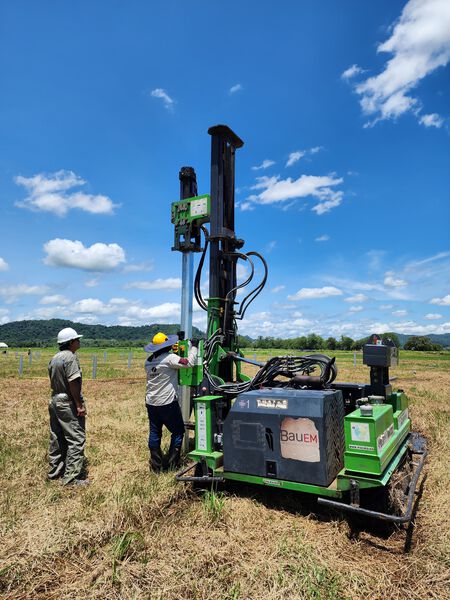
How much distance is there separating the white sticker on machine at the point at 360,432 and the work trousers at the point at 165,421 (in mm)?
2514

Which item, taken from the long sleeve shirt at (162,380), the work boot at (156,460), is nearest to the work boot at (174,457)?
the work boot at (156,460)

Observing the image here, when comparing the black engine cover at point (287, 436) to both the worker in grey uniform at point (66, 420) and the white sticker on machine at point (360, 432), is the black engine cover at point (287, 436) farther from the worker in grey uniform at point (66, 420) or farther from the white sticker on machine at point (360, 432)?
the worker in grey uniform at point (66, 420)

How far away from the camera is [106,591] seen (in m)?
3.03

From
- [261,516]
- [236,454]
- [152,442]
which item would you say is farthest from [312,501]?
[152,442]

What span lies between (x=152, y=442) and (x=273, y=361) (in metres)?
1.94

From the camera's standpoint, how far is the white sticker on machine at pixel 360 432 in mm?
3818

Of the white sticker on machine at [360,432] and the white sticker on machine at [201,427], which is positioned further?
the white sticker on machine at [201,427]

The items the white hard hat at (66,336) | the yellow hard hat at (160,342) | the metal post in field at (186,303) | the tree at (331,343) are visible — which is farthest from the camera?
the tree at (331,343)

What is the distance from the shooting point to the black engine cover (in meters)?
4.04

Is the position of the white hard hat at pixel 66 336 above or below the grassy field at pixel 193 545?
above

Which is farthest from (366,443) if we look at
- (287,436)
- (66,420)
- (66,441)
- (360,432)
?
(66,441)

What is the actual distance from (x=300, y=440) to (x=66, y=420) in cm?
306

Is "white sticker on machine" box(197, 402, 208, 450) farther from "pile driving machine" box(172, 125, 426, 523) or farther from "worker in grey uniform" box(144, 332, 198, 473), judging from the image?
"worker in grey uniform" box(144, 332, 198, 473)

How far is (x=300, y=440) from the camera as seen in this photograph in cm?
410
